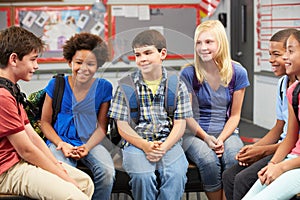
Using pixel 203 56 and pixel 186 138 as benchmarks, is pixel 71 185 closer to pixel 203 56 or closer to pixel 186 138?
pixel 186 138

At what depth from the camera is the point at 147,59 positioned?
2.94 meters

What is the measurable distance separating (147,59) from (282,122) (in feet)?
2.63

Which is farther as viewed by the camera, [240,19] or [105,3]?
[240,19]

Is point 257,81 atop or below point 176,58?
below

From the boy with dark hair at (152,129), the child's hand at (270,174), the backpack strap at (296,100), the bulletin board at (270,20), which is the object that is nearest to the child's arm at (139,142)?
the boy with dark hair at (152,129)

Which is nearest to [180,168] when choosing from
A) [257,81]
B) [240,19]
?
[257,81]

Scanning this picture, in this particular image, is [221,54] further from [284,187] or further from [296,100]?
[284,187]

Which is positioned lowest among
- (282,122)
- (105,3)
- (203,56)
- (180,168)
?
(180,168)

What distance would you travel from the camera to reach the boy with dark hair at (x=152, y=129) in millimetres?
2906

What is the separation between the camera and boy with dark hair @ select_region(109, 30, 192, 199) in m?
2.91

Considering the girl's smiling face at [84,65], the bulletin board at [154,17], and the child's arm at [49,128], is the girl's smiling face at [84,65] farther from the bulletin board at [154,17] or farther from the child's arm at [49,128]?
the bulletin board at [154,17]

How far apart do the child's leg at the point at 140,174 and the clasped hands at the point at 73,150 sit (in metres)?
0.23

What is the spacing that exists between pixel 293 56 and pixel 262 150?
54cm

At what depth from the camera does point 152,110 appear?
2955 millimetres
